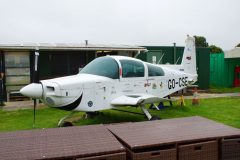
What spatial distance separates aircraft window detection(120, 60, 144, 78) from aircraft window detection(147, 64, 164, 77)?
12.0 inches

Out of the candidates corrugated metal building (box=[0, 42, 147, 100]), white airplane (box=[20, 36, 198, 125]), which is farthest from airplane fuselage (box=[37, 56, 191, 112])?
corrugated metal building (box=[0, 42, 147, 100])

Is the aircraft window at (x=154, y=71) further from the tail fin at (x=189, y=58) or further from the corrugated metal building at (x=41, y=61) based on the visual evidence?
the corrugated metal building at (x=41, y=61)

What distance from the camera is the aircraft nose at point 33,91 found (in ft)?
20.4

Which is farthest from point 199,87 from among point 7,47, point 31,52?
point 7,47

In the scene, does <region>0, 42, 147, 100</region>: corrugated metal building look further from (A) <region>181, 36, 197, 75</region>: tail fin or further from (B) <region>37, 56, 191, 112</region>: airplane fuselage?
(B) <region>37, 56, 191, 112</region>: airplane fuselage

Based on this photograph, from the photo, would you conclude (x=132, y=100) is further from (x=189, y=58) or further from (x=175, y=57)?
→ (x=175, y=57)

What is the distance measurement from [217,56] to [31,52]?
1222 cm

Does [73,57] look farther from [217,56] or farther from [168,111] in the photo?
[217,56]

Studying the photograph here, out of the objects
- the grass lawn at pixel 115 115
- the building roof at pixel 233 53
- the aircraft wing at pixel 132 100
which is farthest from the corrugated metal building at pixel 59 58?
the aircraft wing at pixel 132 100

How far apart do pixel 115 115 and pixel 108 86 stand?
204cm

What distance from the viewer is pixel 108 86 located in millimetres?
7242

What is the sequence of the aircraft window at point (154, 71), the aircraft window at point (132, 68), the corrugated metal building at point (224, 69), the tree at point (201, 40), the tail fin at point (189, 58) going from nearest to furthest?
the aircraft window at point (132, 68) < the aircraft window at point (154, 71) < the tail fin at point (189, 58) < the corrugated metal building at point (224, 69) < the tree at point (201, 40)

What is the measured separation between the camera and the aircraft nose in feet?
20.4

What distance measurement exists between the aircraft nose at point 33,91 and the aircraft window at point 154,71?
130 inches
